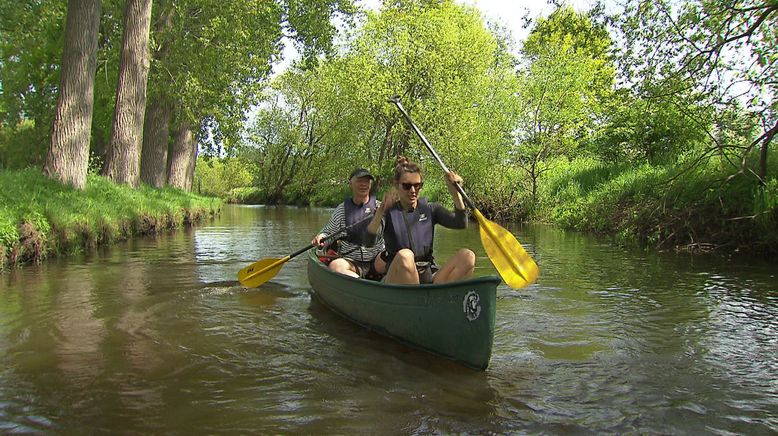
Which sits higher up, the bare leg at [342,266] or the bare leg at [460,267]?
the bare leg at [460,267]

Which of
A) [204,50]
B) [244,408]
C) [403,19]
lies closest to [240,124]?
[204,50]

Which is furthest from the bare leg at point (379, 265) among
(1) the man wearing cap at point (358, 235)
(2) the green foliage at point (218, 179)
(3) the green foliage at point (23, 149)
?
(2) the green foliage at point (218, 179)

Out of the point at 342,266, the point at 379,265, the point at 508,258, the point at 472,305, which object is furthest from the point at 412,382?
the point at 342,266

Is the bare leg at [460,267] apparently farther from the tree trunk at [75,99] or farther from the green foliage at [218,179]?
the green foliage at [218,179]

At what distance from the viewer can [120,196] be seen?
Answer: 12.4 m

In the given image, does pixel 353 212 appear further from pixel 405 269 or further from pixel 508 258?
pixel 508 258

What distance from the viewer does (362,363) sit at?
4449 mm

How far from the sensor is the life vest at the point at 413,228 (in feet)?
16.6

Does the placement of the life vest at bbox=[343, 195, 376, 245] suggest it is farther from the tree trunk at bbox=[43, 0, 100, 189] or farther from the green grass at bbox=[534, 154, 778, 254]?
the tree trunk at bbox=[43, 0, 100, 189]

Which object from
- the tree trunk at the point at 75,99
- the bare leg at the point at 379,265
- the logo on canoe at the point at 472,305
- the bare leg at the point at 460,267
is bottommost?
the logo on canoe at the point at 472,305

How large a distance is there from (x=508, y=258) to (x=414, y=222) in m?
0.88

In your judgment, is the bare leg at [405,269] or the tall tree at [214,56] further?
the tall tree at [214,56]

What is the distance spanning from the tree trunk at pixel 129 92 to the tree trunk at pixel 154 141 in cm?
435

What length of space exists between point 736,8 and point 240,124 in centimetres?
1394
